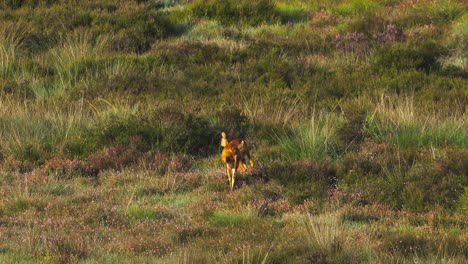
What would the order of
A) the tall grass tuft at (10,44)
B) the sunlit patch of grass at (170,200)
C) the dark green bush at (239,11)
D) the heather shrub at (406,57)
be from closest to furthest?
1. the sunlit patch of grass at (170,200)
2. the heather shrub at (406,57)
3. the tall grass tuft at (10,44)
4. the dark green bush at (239,11)

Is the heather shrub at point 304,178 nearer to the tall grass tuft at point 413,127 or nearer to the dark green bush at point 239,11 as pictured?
the tall grass tuft at point 413,127

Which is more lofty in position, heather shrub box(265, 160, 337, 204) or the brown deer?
the brown deer

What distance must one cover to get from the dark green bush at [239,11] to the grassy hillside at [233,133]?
37 millimetres

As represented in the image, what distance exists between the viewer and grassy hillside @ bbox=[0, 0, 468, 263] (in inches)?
276

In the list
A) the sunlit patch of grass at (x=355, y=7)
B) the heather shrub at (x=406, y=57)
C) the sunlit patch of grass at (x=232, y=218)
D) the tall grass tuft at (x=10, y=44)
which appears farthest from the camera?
the sunlit patch of grass at (x=355, y=7)

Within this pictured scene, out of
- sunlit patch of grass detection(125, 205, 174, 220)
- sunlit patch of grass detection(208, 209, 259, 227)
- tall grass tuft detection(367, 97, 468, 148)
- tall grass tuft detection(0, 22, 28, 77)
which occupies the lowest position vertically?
tall grass tuft detection(0, 22, 28, 77)

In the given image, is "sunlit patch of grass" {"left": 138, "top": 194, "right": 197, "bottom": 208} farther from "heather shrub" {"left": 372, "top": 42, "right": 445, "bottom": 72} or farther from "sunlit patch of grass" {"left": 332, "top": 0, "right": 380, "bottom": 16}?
"sunlit patch of grass" {"left": 332, "top": 0, "right": 380, "bottom": 16}

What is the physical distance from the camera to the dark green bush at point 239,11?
1842cm

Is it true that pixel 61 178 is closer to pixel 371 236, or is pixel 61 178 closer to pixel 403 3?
pixel 371 236

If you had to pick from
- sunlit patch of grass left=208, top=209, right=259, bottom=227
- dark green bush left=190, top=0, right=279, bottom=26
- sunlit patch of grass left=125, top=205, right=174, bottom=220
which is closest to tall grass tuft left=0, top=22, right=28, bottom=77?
dark green bush left=190, top=0, right=279, bottom=26

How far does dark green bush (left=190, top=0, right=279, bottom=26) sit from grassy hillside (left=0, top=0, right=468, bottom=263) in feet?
0.12

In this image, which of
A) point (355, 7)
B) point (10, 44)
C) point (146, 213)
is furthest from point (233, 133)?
point (355, 7)

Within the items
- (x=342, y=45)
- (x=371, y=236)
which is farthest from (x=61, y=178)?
(x=342, y=45)

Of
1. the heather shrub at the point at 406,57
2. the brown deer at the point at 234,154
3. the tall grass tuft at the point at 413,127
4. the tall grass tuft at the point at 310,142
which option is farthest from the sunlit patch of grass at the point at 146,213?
the heather shrub at the point at 406,57
